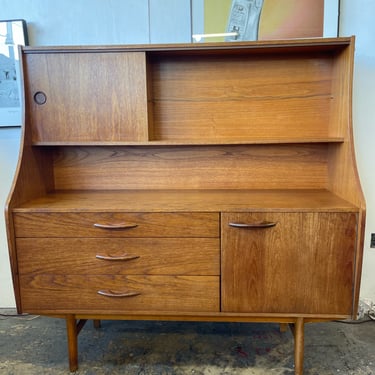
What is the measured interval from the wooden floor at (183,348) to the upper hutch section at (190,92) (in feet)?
3.59

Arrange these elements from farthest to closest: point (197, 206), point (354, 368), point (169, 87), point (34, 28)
→ point (34, 28) → point (169, 87) → point (354, 368) → point (197, 206)

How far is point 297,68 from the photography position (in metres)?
1.57

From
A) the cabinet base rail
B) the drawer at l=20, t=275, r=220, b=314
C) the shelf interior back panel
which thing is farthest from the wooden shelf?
the cabinet base rail

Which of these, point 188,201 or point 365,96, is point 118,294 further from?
point 365,96

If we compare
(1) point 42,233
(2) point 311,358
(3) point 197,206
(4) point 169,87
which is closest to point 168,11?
(4) point 169,87

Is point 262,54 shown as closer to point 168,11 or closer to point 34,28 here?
point 168,11

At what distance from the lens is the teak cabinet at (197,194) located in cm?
129

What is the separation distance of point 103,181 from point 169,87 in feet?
2.05

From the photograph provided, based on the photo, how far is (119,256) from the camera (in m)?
1.33

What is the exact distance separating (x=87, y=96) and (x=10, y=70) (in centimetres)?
66

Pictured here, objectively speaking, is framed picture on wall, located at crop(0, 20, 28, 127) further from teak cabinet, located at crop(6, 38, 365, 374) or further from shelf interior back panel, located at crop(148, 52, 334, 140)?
shelf interior back panel, located at crop(148, 52, 334, 140)

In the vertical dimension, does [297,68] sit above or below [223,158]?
above

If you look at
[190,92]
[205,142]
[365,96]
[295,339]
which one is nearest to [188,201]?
[205,142]

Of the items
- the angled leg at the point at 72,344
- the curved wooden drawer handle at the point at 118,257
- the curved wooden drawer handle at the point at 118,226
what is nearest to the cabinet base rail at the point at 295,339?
the angled leg at the point at 72,344
